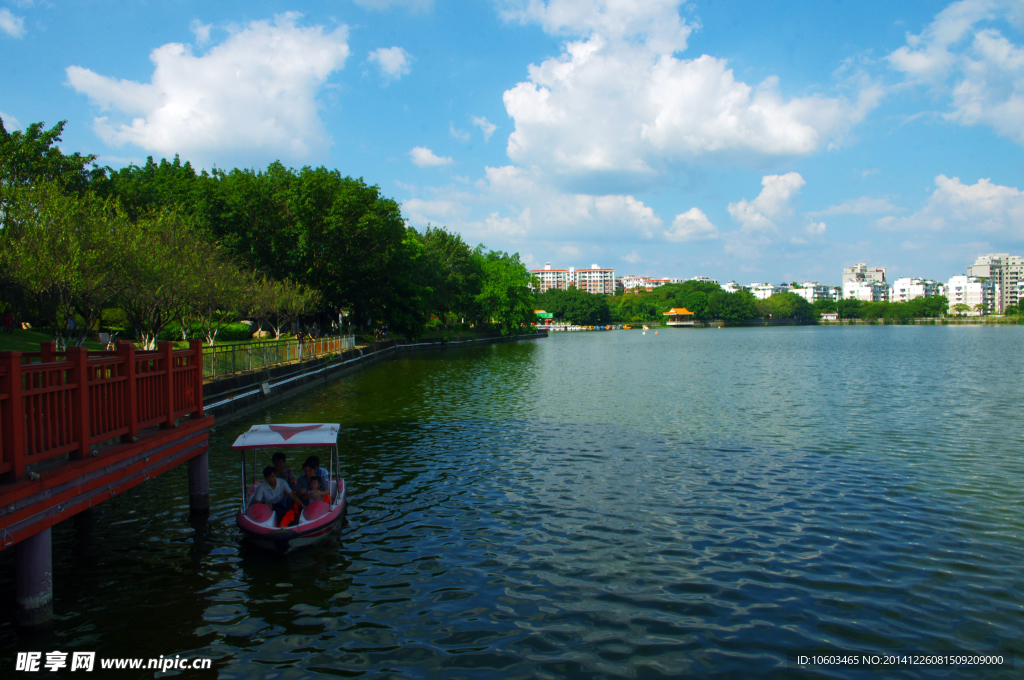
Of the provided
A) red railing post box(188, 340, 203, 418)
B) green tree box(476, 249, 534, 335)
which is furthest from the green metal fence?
green tree box(476, 249, 534, 335)

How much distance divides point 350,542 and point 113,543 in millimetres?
4074

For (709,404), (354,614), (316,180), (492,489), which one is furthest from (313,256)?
(354,614)

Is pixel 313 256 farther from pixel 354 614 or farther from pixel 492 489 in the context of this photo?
pixel 354 614

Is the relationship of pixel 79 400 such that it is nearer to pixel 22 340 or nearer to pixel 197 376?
pixel 197 376

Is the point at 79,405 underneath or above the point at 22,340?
underneath

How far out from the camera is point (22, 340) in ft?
127

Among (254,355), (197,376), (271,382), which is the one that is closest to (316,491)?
(197,376)

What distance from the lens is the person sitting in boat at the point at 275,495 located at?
11.0 metres

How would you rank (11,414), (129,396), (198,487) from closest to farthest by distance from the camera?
(11,414)
(129,396)
(198,487)

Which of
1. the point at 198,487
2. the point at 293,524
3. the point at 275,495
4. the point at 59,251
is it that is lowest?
the point at 293,524

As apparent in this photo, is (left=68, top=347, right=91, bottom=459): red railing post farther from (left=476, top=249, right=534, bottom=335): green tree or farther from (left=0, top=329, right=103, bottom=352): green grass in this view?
(left=476, top=249, right=534, bottom=335): green tree

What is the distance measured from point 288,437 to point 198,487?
2317 millimetres

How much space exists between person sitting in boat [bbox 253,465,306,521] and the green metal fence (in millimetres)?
14745

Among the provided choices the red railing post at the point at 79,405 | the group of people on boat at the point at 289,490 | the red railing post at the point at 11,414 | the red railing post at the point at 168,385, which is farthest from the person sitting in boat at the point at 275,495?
the red railing post at the point at 11,414
